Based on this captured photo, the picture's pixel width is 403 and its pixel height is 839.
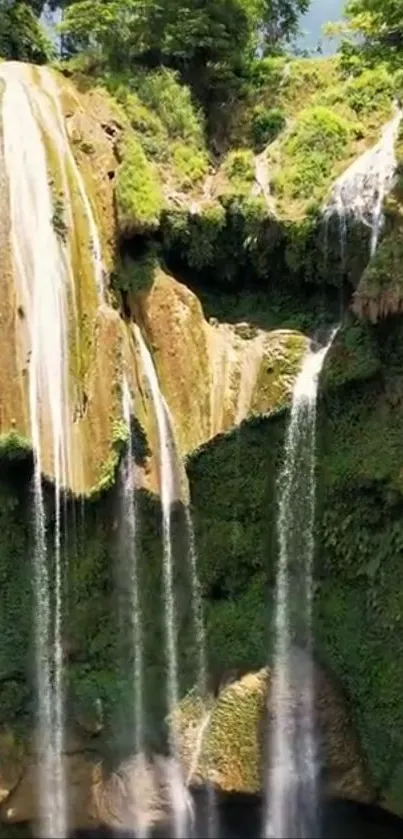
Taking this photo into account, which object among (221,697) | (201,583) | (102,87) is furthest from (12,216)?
(221,697)

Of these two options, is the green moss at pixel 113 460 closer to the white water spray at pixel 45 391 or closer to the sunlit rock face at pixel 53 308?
the sunlit rock face at pixel 53 308

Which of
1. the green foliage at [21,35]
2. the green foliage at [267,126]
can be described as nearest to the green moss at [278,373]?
the green foliage at [267,126]

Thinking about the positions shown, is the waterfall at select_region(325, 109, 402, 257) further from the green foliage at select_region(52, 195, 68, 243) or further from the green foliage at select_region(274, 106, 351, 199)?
the green foliage at select_region(52, 195, 68, 243)

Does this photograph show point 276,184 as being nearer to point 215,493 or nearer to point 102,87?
point 102,87

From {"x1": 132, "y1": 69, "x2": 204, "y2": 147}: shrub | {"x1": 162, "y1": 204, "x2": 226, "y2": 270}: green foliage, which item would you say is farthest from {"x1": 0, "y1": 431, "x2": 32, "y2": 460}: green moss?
{"x1": 132, "y1": 69, "x2": 204, "y2": 147}: shrub

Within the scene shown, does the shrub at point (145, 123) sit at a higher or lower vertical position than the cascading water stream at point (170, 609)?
higher

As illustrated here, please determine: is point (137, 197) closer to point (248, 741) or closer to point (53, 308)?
point (53, 308)
